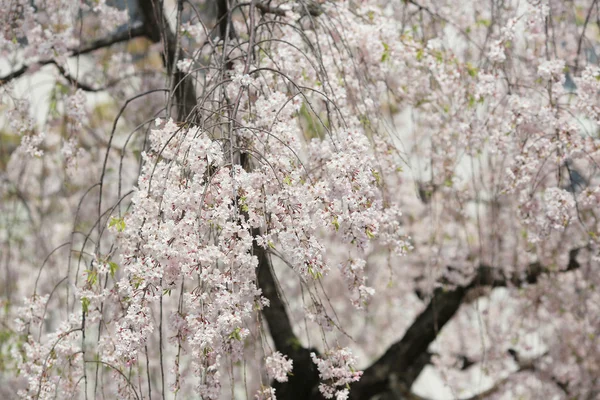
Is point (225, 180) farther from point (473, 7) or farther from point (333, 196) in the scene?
point (473, 7)

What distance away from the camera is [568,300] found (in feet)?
15.6

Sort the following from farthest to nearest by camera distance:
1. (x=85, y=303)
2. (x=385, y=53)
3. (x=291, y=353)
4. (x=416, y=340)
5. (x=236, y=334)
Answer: (x=416, y=340), (x=291, y=353), (x=385, y=53), (x=85, y=303), (x=236, y=334)

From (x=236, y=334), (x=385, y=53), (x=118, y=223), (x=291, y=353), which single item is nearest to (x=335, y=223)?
(x=236, y=334)

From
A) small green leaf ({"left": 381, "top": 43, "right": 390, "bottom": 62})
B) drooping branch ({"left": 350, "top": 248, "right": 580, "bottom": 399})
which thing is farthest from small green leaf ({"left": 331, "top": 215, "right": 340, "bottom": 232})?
drooping branch ({"left": 350, "top": 248, "right": 580, "bottom": 399})

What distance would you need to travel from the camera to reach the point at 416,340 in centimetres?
466

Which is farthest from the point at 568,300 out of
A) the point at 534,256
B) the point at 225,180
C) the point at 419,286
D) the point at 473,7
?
the point at 225,180

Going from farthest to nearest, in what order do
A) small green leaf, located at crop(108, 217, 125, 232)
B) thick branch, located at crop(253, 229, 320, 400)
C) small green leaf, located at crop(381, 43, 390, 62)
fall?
thick branch, located at crop(253, 229, 320, 400) < small green leaf, located at crop(381, 43, 390, 62) < small green leaf, located at crop(108, 217, 125, 232)

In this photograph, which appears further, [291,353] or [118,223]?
[291,353]

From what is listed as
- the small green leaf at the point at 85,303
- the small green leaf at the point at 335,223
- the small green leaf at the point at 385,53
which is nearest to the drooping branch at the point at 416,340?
the small green leaf at the point at 385,53

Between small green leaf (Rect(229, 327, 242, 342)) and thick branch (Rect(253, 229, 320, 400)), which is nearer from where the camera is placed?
small green leaf (Rect(229, 327, 242, 342))

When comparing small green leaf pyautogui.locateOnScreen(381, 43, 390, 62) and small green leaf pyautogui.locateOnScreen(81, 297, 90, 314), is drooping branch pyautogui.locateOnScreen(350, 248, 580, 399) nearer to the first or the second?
small green leaf pyautogui.locateOnScreen(381, 43, 390, 62)

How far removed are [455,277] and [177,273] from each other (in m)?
3.18

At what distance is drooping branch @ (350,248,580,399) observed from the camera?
14.9 feet

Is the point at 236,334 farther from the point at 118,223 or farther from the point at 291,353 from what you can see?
the point at 291,353
